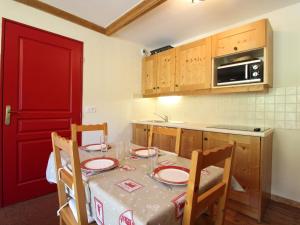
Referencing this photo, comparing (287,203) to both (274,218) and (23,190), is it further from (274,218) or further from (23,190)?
(23,190)

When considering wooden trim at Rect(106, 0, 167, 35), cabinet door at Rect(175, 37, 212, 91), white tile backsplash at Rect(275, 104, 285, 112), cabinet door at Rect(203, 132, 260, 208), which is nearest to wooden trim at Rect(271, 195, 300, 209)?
cabinet door at Rect(203, 132, 260, 208)

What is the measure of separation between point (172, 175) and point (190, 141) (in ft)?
4.32

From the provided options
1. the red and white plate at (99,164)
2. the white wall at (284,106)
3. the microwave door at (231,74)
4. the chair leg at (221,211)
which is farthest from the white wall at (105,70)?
the chair leg at (221,211)

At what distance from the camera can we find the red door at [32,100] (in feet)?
6.21

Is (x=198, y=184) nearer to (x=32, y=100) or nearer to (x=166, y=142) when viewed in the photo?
(x=166, y=142)

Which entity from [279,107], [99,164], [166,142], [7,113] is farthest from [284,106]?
[7,113]

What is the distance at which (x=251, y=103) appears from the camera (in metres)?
2.27

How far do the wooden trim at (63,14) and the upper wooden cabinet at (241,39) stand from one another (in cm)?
169

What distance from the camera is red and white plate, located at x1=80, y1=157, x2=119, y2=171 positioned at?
1.07 meters

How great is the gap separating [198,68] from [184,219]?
2.10m

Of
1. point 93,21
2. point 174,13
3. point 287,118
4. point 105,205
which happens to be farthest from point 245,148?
point 93,21

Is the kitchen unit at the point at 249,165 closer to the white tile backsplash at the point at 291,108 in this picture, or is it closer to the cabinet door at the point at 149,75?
the white tile backsplash at the point at 291,108

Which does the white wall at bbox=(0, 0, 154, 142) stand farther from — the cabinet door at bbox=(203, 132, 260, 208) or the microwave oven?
the cabinet door at bbox=(203, 132, 260, 208)

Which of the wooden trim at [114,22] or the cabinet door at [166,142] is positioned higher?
the wooden trim at [114,22]
